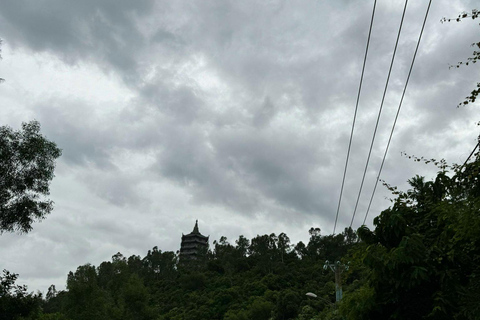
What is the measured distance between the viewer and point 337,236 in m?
105

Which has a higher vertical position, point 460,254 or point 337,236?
point 337,236

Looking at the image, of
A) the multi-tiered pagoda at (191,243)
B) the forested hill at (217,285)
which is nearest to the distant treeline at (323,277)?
the forested hill at (217,285)

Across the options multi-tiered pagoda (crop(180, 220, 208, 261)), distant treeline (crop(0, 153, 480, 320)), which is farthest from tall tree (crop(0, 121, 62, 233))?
multi-tiered pagoda (crop(180, 220, 208, 261))

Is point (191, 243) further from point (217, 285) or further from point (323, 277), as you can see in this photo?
point (323, 277)

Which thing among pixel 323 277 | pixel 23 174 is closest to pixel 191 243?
pixel 323 277

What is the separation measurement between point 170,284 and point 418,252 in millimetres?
92469

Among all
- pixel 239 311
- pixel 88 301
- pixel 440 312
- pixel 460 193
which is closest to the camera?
pixel 440 312

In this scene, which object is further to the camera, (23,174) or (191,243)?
(191,243)

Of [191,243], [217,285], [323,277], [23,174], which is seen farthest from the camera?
[191,243]

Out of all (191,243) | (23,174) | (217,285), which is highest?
(191,243)

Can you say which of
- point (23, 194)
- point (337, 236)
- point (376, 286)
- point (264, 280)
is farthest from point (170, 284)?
point (376, 286)

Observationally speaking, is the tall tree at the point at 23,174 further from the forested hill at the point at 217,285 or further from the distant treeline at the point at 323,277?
the forested hill at the point at 217,285

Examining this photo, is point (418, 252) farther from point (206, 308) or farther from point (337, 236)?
point (337, 236)

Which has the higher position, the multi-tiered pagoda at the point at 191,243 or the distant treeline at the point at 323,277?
the multi-tiered pagoda at the point at 191,243
